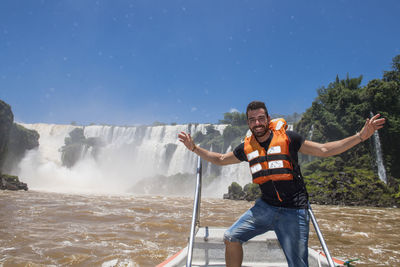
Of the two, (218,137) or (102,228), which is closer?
(102,228)

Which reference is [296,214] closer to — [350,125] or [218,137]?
[350,125]

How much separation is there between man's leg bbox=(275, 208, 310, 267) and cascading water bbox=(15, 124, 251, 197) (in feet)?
115

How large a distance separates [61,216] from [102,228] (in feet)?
9.75

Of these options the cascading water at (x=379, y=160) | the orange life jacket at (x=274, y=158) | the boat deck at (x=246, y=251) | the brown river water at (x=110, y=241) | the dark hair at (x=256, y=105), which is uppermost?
the cascading water at (x=379, y=160)

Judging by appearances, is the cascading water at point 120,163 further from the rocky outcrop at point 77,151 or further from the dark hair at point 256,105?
the dark hair at point 256,105

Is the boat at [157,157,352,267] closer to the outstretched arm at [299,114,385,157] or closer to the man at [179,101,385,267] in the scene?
the man at [179,101,385,267]

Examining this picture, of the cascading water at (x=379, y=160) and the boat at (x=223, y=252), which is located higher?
the cascading water at (x=379, y=160)

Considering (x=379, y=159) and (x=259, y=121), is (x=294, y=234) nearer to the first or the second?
(x=259, y=121)

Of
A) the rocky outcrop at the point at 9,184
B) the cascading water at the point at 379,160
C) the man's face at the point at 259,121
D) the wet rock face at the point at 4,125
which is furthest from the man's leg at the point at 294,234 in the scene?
the wet rock face at the point at 4,125

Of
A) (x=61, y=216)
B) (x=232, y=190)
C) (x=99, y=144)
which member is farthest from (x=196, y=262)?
(x=99, y=144)

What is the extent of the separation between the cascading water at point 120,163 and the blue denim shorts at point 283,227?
34.8 m

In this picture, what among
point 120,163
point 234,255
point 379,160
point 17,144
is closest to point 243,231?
point 234,255

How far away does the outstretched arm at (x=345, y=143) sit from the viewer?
2035 mm

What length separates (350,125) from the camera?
2834cm
